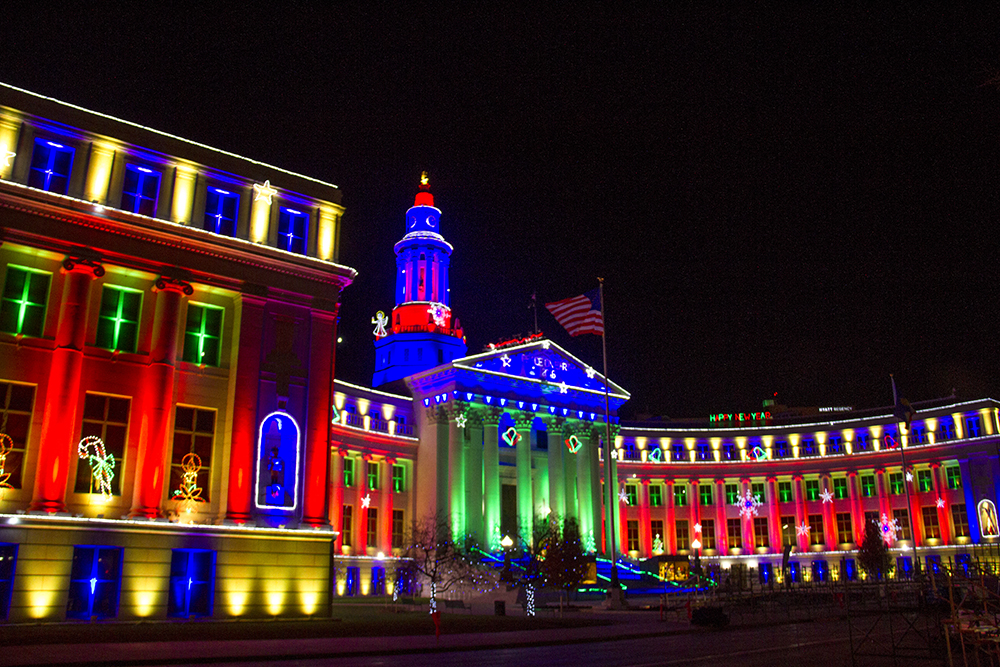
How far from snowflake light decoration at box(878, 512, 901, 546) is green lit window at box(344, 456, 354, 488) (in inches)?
2278

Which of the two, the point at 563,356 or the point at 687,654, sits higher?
the point at 563,356

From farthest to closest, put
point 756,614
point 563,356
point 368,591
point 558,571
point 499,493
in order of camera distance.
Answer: point 563,356 → point 499,493 → point 368,591 → point 558,571 → point 756,614

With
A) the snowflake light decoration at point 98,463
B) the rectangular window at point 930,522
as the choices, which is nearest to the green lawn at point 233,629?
the snowflake light decoration at point 98,463

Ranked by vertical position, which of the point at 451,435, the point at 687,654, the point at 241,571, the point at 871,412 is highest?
the point at 871,412

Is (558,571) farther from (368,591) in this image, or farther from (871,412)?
(871,412)

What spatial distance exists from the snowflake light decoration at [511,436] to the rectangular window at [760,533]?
118 feet

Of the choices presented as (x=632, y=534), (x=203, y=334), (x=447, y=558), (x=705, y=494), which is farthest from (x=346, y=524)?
(x=705, y=494)

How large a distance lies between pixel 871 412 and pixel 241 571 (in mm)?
86245

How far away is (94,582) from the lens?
106 feet

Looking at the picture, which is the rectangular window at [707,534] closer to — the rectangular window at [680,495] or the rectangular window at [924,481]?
the rectangular window at [680,495]

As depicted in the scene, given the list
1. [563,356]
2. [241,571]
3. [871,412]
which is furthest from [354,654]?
[871,412]

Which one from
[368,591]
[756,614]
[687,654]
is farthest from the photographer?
[368,591]

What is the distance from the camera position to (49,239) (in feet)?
113

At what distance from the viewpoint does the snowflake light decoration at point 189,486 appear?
35750mm
